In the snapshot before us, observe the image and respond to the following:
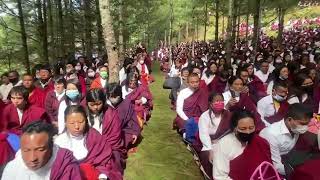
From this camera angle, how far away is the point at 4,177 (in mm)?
3680

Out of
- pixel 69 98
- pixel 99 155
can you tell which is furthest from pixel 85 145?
pixel 69 98

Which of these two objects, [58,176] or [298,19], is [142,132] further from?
[298,19]

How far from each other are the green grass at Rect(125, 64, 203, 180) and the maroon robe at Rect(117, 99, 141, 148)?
12.5 inches

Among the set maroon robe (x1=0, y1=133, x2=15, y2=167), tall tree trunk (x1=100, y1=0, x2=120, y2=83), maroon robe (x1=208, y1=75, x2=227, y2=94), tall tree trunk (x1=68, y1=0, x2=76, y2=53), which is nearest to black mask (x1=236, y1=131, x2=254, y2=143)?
maroon robe (x1=0, y1=133, x2=15, y2=167)

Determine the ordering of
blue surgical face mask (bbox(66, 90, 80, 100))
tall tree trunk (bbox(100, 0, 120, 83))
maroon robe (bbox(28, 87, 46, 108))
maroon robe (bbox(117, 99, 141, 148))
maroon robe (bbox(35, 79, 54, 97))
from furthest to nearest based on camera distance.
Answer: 1. maroon robe (bbox(35, 79, 54, 97))
2. tall tree trunk (bbox(100, 0, 120, 83))
3. maroon robe (bbox(28, 87, 46, 108))
4. maroon robe (bbox(117, 99, 141, 148))
5. blue surgical face mask (bbox(66, 90, 80, 100))

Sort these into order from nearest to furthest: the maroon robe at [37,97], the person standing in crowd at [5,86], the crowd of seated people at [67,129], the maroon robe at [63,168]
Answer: the crowd of seated people at [67,129]
the maroon robe at [63,168]
the maroon robe at [37,97]
the person standing in crowd at [5,86]

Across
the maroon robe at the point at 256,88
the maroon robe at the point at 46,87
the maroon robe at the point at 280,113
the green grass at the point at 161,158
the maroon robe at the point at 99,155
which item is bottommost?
the green grass at the point at 161,158

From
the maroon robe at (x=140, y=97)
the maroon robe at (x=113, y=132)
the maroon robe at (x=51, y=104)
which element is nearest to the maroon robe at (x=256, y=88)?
the maroon robe at (x=140, y=97)

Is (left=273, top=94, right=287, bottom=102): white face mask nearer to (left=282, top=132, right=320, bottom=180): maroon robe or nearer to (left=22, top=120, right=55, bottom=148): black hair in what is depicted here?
(left=282, top=132, right=320, bottom=180): maroon robe

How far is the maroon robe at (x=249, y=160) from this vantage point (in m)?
4.43

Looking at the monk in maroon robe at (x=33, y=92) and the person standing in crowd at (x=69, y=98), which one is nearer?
the person standing in crowd at (x=69, y=98)

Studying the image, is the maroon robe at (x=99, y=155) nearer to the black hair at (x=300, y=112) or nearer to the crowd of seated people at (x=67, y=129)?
the crowd of seated people at (x=67, y=129)

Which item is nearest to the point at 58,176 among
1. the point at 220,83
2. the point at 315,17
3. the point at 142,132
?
the point at 142,132

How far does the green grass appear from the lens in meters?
6.28
